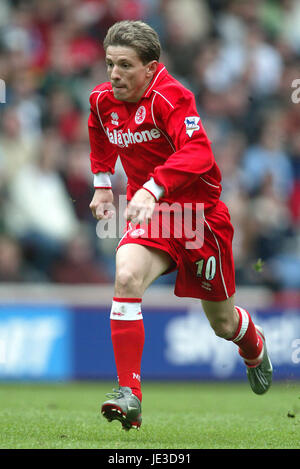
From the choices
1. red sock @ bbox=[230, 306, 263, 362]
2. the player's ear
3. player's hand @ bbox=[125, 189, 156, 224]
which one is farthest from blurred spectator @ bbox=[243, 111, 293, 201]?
player's hand @ bbox=[125, 189, 156, 224]

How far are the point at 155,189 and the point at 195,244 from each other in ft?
2.38

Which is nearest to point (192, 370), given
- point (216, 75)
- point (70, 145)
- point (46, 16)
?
point (70, 145)

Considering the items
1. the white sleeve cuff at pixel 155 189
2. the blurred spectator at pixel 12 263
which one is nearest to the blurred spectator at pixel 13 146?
the blurred spectator at pixel 12 263

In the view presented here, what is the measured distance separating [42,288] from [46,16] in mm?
4204

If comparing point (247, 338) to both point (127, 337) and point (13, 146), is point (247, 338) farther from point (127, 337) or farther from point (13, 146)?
point (13, 146)

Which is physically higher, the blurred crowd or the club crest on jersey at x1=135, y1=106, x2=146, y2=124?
the blurred crowd

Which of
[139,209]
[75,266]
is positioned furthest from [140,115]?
[75,266]

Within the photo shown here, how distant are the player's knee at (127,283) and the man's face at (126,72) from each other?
1059mm

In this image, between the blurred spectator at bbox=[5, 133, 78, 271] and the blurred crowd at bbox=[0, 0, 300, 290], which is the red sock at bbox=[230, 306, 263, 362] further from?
the blurred spectator at bbox=[5, 133, 78, 271]

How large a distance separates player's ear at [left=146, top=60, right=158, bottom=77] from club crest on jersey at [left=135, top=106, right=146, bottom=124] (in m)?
0.21

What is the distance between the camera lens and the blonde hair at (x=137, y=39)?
548cm

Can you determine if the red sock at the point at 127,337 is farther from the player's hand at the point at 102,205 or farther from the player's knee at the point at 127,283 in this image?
the player's hand at the point at 102,205

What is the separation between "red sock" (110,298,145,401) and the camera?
5367 millimetres

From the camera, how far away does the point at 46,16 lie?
12797 millimetres
